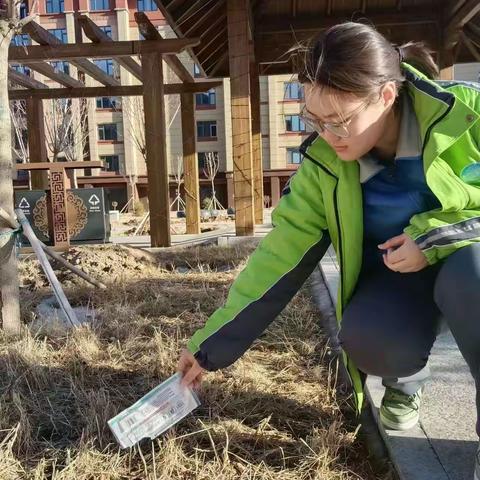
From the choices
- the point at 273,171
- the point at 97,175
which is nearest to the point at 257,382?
the point at 273,171

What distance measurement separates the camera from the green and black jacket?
4.71 ft

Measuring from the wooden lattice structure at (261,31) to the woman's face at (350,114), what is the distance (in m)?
4.81

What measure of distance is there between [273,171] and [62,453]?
88.3 feet

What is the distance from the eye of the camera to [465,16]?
281 inches

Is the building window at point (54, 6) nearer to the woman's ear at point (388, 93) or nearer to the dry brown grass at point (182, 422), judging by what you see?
the dry brown grass at point (182, 422)

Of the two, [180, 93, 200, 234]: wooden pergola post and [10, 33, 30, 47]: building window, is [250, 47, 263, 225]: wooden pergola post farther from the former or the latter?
[10, 33, 30, 47]: building window

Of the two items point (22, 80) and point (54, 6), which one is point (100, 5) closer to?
point (54, 6)

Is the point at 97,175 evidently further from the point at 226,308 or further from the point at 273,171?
A: the point at 226,308

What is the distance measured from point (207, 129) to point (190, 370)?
30.5 m

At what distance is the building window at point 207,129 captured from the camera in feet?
103

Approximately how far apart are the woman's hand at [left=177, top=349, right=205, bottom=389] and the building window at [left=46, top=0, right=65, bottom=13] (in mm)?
35276

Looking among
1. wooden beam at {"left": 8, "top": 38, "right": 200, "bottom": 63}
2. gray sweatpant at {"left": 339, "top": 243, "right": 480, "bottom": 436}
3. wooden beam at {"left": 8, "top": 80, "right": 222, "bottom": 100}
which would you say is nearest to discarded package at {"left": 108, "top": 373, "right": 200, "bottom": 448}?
gray sweatpant at {"left": 339, "top": 243, "right": 480, "bottom": 436}

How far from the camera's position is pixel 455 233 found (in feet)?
4.78

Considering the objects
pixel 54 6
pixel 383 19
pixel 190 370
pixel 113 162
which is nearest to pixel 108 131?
pixel 113 162
